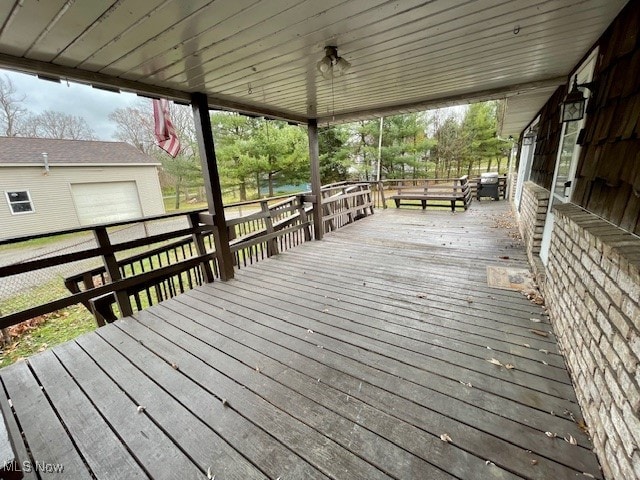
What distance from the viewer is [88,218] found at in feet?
35.0

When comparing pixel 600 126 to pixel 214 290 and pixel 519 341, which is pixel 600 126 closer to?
pixel 519 341

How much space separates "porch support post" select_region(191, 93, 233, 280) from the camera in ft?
10.8

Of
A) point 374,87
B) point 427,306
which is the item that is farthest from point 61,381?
point 374,87

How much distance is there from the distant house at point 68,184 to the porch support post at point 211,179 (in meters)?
8.25

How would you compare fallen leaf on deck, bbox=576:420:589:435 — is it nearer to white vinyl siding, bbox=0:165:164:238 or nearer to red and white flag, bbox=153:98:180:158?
red and white flag, bbox=153:98:180:158

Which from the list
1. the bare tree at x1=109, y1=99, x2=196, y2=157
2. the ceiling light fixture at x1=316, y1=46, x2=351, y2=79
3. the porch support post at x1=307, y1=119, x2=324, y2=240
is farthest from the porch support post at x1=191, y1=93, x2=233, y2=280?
the bare tree at x1=109, y1=99, x2=196, y2=157

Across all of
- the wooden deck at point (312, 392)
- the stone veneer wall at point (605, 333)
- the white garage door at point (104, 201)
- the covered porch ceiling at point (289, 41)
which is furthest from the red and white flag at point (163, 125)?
the white garage door at point (104, 201)

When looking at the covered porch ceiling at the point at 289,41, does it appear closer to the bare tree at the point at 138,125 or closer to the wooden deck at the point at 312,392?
the wooden deck at the point at 312,392

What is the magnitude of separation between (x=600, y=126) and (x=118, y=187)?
1398 centimetres

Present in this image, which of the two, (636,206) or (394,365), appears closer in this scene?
(636,206)

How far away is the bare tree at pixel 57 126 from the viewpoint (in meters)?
14.7

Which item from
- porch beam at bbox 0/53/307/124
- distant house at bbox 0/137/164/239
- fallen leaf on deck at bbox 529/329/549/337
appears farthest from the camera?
distant house at bbox 0/137/164/239

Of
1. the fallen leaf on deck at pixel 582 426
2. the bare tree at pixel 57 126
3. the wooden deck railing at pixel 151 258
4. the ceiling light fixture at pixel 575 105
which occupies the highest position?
the bare tree at pixel 57 126

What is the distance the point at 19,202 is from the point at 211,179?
34.9ft
